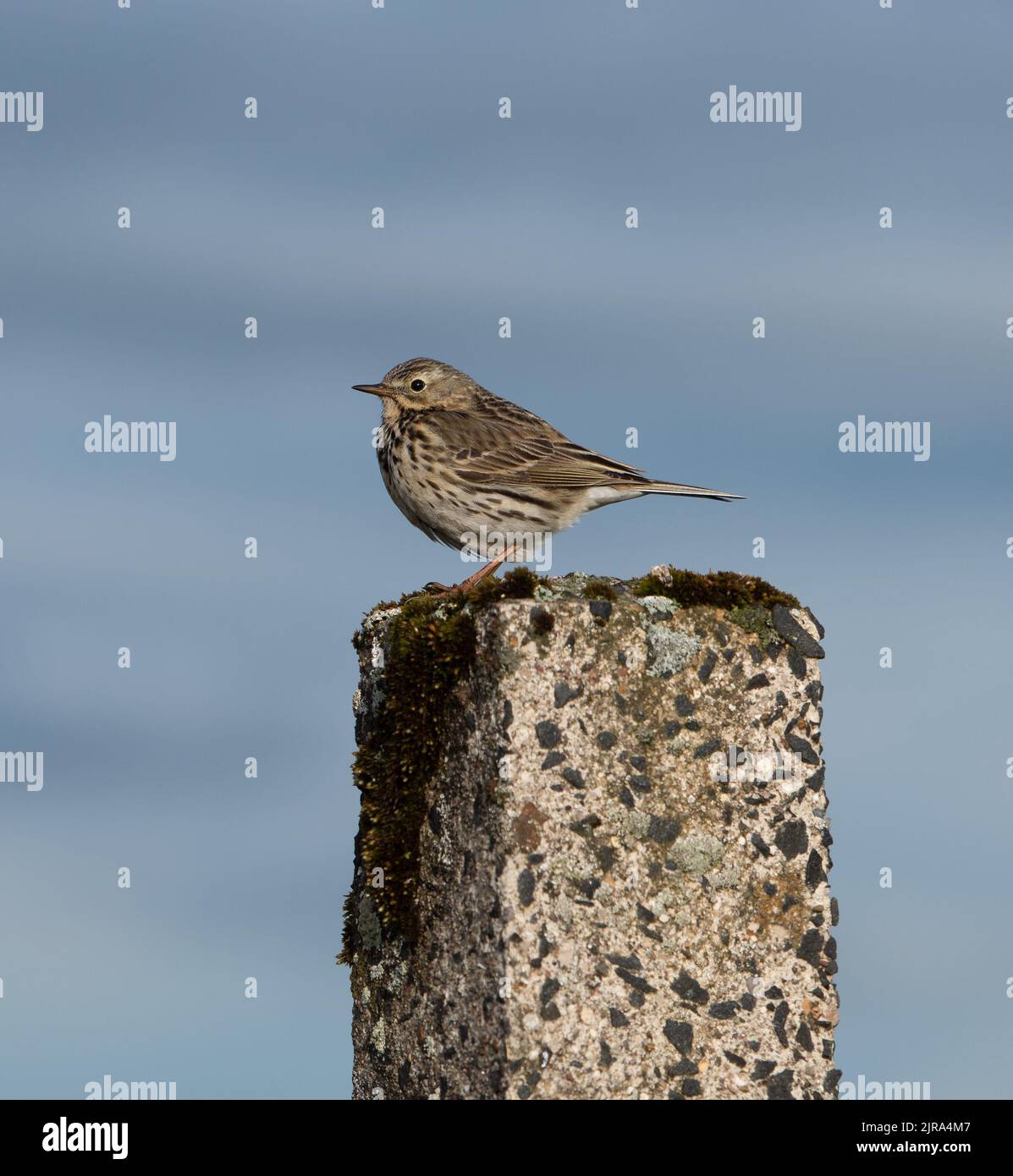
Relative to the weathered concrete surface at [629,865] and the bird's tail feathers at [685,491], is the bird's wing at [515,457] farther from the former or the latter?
the weathered concrete surface at [629,865]

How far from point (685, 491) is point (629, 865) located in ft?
16.3

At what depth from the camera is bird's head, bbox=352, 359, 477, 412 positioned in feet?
41.3

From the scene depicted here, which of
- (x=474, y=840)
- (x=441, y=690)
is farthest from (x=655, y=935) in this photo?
(x=441, y=690)

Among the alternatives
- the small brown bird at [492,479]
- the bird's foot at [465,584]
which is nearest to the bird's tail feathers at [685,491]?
the small brown bird at [492,479]

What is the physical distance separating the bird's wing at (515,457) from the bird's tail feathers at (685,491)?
0.42ft

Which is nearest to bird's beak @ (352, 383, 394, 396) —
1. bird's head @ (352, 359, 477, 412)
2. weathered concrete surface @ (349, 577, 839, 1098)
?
bird's head @ (352, 359, 477, 412)

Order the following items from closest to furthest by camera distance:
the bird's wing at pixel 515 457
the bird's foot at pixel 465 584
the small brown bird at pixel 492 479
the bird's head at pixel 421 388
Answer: the bird's foot at pixel 465 584 < the small brown bird at pixel 492 479 < the bird's wing at pixel 515 457 < the bird's head at pixel 421 388

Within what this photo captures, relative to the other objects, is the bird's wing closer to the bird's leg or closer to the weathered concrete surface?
the bird's leg

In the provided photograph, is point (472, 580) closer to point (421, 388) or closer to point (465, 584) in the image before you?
point (465, 584)

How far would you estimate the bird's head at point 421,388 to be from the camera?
41.3ft

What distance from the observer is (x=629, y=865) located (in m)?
7.58

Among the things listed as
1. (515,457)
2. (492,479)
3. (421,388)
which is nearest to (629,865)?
(492,479)

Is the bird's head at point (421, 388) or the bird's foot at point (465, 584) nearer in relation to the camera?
the bird's foot at point (465, 584)
